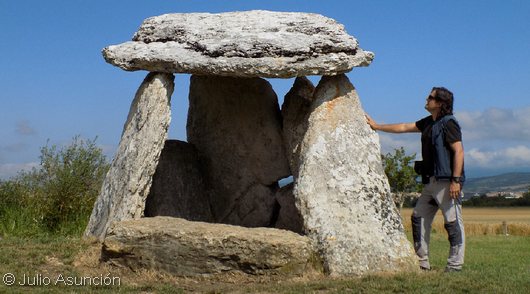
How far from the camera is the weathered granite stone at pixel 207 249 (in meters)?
10.4

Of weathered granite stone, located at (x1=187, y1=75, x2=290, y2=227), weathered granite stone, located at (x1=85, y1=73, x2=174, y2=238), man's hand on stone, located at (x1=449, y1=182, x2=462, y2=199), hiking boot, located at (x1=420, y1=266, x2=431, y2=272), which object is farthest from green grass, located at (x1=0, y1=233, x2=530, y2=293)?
weathered granite stone, located at (x1=187, y1=75, x2=290, y2=227)

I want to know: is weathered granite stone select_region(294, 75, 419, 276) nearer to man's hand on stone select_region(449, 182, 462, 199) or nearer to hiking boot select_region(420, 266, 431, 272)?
A: hiking boot select_region(420, 266, 431, 272)

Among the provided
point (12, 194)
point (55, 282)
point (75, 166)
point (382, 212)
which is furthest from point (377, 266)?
point (12, 194)

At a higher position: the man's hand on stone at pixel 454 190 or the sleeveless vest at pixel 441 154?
the sleeveless vest at pixel 441 154

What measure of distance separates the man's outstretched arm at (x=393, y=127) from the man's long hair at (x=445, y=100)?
2.20ft

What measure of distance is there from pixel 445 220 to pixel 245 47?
4.10 m

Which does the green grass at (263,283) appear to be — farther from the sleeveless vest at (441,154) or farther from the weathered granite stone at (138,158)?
the sleeveless vest at (441,154)

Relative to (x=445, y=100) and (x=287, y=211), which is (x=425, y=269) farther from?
(x=287, y=211)

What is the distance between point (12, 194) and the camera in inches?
743

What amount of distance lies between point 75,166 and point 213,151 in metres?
4.95

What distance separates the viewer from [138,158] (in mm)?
12117

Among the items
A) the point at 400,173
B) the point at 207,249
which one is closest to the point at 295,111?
the point at 207,249

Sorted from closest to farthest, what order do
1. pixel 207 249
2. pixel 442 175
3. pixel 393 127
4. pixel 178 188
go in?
pixel 207 249 < pixel 442 175 < pixel 393 127 < pixel 178 188

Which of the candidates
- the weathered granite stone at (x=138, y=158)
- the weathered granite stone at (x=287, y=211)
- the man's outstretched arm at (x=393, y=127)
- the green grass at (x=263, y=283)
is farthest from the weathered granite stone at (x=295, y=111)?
the green grass at (x=263, y=283)
